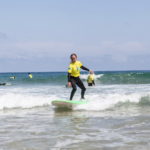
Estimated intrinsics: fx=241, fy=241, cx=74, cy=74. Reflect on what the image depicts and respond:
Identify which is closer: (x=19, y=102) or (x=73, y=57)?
(x=73, y=57)

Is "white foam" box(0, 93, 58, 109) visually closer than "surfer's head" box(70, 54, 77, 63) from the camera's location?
No

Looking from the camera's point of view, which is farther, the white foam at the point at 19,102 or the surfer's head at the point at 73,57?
the white foam at the point at 19,102

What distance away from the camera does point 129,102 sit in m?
10.7

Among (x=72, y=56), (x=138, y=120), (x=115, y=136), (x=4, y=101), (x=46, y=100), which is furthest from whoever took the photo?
(x=46, y=100)

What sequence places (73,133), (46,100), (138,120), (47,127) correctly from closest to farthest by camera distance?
(73,133) < (47,127) < (138,120) < (46,100)

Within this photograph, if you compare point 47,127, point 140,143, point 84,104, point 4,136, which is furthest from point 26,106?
point 140,143

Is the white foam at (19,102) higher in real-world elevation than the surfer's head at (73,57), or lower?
lower

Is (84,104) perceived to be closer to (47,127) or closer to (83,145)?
(47,127)

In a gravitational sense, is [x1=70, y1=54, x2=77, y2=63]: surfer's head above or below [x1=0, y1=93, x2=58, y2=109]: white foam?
above

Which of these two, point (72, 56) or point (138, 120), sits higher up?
point (72, 56)

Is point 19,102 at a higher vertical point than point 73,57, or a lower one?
lower

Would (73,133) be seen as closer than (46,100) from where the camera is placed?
Yes

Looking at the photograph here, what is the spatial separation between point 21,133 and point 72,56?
13.2 feet

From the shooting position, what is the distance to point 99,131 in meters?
5.21
